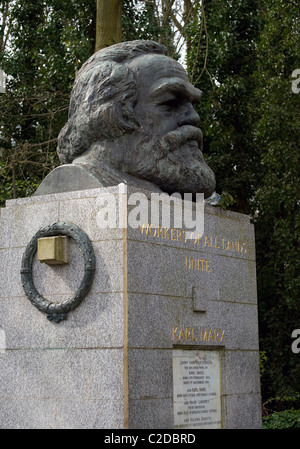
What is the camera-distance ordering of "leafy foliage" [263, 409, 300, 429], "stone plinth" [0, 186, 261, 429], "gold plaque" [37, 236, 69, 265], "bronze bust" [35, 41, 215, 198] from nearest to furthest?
"stone plinth" [0, 186, 261, 429], "gold plaque" [37, 236, 69, 265], "bronze bust" [35, 41, 215, 198], "leafy foliage" [263, 409, 300, 429]

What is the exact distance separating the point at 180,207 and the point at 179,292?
0.80 metres

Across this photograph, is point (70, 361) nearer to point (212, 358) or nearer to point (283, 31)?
point (212, 358)

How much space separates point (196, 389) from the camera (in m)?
6.67

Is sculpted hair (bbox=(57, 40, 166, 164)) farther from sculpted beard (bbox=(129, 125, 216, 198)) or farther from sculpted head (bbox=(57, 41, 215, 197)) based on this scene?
sculpted beard (bbox=(129, 125, 216, 198))

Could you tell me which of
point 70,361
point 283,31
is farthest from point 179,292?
point 283,31

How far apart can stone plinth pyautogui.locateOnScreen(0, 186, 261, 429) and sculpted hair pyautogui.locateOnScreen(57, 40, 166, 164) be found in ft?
2.47

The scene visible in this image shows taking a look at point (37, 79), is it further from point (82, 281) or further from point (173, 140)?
point (82, 281)

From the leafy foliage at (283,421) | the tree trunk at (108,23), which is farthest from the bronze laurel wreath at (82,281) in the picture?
the tree trunk at (108,23)

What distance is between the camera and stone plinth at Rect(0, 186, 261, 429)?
5.99 metres

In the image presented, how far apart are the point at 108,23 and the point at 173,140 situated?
5.84 metres

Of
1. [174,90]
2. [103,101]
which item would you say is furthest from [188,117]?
[103,101]

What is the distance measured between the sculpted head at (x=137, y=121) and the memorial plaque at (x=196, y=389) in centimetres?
164

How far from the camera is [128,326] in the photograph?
19.5ft

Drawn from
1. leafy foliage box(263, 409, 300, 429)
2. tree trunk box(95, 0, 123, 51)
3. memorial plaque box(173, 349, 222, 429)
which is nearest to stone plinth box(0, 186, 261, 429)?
memorial plaque box(173, 349, 222, 429)
